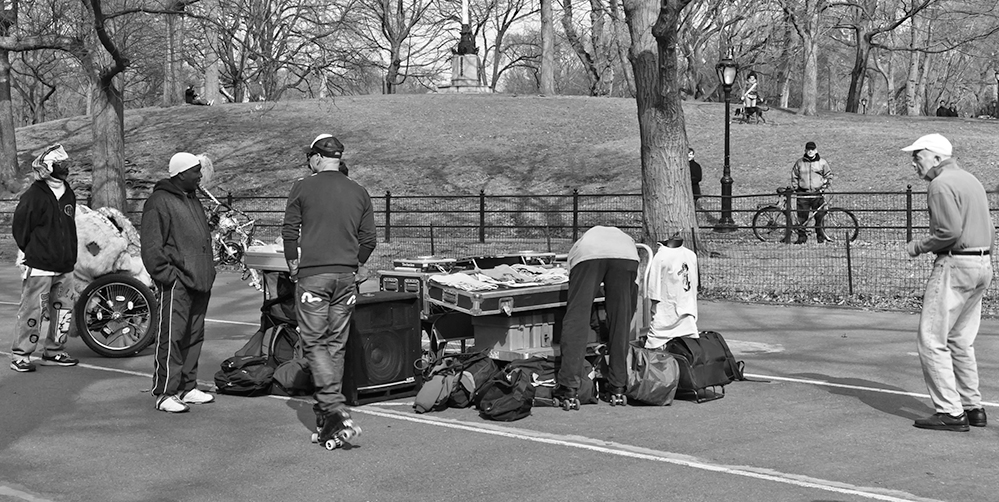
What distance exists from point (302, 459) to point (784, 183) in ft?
82.3

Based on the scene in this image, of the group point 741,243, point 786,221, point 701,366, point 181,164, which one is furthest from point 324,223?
point 786,221

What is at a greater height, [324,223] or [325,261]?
[324,223]

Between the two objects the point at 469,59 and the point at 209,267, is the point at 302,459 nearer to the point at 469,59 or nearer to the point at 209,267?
the point at 209,267

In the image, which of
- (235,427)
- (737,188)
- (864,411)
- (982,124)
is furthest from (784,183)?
(235,427)

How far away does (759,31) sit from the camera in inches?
2135

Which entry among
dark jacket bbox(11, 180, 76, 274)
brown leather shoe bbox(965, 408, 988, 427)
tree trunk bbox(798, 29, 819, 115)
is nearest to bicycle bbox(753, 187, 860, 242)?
brown leather shoe bbox(965, 408, 988, 427)

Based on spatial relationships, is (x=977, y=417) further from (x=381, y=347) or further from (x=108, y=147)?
(x=108, y=147)

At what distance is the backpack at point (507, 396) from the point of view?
24.7 feet

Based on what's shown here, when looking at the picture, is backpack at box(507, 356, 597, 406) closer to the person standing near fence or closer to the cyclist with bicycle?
the person standing near fence

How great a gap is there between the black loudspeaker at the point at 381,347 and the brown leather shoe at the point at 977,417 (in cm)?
411

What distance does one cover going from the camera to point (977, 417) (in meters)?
7.26

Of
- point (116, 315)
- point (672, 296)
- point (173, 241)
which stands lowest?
point (116, 315)

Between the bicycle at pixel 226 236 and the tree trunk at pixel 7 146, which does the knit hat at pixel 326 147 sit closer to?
the bicycle at pixel 226 236

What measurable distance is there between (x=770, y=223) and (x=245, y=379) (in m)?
14.4
